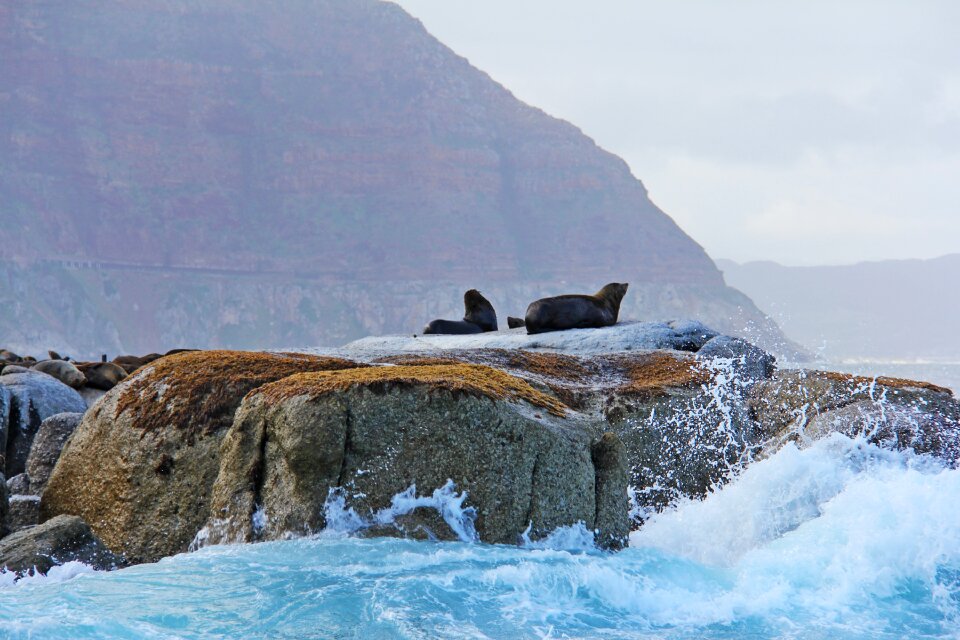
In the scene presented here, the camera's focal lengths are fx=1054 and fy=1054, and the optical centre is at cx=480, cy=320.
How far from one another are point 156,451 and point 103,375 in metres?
10.4

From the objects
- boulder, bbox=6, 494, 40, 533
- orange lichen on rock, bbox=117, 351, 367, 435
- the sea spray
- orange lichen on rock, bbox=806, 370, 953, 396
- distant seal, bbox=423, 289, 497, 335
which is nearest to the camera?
the sea spray

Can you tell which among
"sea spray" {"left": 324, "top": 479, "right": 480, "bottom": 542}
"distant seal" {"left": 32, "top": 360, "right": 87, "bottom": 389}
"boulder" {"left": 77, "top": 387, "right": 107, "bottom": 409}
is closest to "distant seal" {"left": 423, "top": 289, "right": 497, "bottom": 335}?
"boulder" {"left": 77, "top": 387, "right": 107, "bottom": 409}

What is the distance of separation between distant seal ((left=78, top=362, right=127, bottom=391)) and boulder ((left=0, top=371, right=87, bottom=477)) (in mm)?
3662

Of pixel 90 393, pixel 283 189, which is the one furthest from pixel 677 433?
pixel 283 189

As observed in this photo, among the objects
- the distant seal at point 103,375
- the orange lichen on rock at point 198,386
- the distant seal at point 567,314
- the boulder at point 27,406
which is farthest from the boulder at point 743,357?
the distant seal at point 103,375

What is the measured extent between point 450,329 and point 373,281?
461ft

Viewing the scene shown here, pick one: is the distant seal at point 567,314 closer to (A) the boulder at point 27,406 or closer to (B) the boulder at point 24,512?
(A) the boulder at point 27,406

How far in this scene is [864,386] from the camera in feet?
37.7

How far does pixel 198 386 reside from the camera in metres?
9.50

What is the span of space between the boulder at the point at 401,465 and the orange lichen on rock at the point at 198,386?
1046 millimetres

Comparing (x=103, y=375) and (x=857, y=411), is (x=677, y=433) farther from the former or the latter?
Answer: (x=103, y=375)

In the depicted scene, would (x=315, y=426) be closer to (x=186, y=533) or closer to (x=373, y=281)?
(x=186, y=533)

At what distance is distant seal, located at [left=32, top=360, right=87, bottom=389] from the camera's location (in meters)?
17.7

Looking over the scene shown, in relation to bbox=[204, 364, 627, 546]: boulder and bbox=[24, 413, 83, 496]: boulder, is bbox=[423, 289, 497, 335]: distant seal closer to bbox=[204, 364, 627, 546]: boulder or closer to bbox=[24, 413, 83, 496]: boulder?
bbox=[24, 413, 83, 496]: boulder
